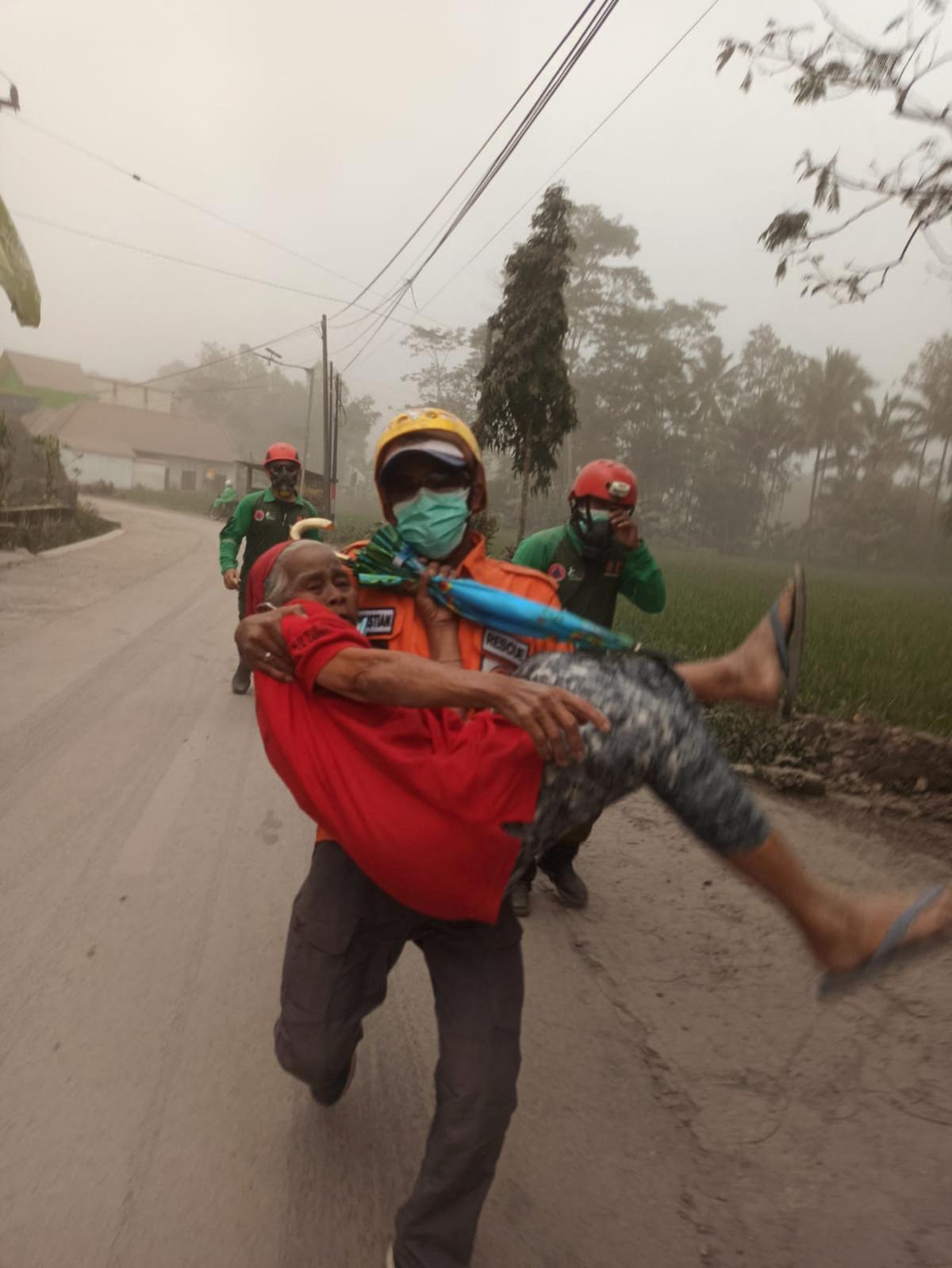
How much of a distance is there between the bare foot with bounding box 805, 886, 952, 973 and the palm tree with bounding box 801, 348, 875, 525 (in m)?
55.4

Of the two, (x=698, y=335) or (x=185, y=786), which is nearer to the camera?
(x=185, y=786)

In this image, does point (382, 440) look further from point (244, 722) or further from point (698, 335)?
point (698, 335)

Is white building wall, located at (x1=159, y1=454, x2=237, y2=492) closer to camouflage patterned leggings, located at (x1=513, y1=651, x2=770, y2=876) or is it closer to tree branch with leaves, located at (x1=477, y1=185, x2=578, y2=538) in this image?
tree branch with leaves, located at (x1=477, y1=185, x2=578, y2=538)

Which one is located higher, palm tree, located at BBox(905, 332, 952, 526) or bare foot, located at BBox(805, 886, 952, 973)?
palm tree, located at BBox(905, 332, 952, 526)

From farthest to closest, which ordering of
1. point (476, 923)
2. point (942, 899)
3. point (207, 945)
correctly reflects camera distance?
point (207, 945), point (476, 923), point (942, 899)

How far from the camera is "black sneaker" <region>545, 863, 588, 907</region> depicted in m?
4.02

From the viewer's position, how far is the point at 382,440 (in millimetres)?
2141

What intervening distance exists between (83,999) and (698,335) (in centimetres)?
5287

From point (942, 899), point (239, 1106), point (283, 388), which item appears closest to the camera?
point (942, 899)

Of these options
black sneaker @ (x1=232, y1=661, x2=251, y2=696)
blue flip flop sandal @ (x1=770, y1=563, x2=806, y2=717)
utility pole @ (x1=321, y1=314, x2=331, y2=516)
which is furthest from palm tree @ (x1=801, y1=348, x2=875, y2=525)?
blue flip flop sandal @ (x1=770, y1=563, x2=806, y2=717)

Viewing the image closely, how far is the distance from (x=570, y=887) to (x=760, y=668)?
231cm

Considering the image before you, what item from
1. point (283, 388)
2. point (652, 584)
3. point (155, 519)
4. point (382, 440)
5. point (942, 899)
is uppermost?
point (283, 388)

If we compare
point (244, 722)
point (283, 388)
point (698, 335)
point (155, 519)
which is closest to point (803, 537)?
point (698, 335)

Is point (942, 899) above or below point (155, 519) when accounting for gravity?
above
